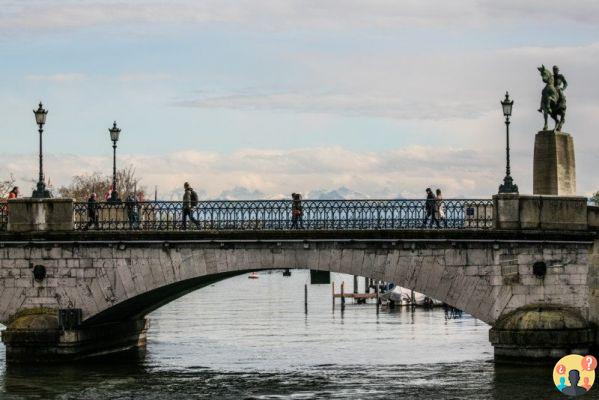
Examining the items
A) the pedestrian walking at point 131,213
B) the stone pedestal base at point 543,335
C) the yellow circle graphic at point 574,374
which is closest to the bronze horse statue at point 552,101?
the stone pedestal base at point 543,335

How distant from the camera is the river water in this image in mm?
41688

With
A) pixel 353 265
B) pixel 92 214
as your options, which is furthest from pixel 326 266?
pixel 92 214

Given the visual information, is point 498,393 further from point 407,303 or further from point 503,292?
point 407,303

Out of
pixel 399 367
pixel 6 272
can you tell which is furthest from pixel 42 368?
pixel 399 367

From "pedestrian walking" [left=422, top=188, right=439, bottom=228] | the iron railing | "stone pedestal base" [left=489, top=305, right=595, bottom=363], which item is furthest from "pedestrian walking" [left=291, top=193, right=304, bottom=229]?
"stone pedestal base" [left=489, top=305, right=595, bottom=363]

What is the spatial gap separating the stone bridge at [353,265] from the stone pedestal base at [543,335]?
3cm

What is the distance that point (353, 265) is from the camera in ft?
154

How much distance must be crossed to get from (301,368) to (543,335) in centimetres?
898

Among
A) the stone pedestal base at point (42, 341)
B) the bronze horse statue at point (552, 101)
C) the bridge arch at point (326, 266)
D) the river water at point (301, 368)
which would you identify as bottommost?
the river water at point (301, 368)

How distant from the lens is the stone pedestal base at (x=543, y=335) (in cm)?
4541

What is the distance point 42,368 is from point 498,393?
15547 mm

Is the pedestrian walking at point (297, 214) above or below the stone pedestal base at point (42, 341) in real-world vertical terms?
above

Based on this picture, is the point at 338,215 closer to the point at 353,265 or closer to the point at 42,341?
the point at 353,265

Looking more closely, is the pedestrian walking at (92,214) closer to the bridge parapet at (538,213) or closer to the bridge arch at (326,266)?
the bridge arch at (326,266)
